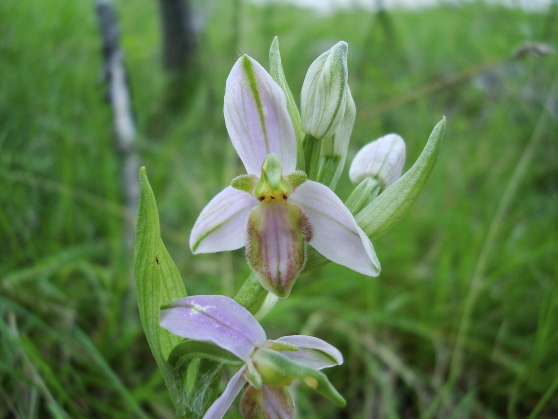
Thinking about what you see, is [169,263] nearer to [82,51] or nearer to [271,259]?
[271,259]

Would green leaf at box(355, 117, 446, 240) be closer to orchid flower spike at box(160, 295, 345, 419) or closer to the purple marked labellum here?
the purple marked labellum

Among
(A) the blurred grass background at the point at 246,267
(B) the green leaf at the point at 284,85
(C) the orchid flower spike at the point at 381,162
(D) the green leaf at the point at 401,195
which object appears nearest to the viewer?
(D) the green leaf at the point at 401,195

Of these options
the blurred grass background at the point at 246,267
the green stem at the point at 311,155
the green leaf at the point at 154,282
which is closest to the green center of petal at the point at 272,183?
the green stem at the point at 311,155

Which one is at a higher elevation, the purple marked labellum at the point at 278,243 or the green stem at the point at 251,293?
the purple marked labellum at the point at 278,243

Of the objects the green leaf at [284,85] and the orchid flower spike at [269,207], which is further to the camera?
the green leaf at [284,85]

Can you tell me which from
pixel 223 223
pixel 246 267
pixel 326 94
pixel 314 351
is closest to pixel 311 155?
pixel 326 94

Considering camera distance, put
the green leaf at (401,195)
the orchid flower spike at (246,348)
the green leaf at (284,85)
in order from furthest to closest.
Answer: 1. the green leaf at (284,85)
2. the green leaf at (401,195)
3. the orchid flower spike at (246,348)

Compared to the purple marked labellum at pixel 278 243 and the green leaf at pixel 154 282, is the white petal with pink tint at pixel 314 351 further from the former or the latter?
the green leaf at pixel 154 282
